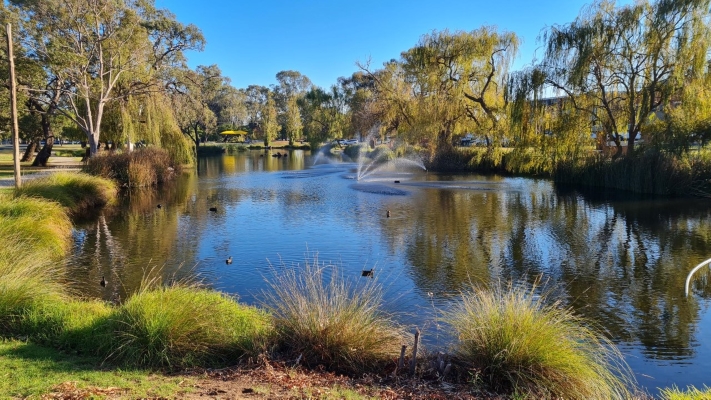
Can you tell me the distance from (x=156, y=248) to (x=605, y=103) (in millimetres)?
22389

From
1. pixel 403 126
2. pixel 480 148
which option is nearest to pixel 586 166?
pixel 480 148

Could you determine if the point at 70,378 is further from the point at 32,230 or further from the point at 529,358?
the point at 32,230

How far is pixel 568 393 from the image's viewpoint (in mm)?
4523

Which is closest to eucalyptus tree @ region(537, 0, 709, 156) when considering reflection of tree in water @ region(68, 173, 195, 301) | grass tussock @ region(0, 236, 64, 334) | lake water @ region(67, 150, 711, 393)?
lake water @ region(67, 150, 711, 393)

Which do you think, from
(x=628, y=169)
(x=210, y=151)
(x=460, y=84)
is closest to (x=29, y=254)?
(x=628, y=169)

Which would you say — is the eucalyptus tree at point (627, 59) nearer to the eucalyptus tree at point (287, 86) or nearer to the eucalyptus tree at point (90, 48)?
the eucalyptus tree at point (90, 48)

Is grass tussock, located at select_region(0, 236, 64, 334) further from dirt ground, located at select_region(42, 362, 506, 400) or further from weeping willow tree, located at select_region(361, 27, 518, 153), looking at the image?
weeping willow tree, located at select_region(361, 27, 518, 153)

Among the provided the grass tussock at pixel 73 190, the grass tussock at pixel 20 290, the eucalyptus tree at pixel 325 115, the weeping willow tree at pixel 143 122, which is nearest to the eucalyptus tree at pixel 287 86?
the eucalyptus tree at pixel 325 115

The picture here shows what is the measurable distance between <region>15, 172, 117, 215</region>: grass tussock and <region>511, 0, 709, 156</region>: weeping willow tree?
21.6 metres

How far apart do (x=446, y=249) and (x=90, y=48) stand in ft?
74.0

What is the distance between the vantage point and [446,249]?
40.3 ft

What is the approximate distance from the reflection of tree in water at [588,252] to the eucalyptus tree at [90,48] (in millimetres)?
17786

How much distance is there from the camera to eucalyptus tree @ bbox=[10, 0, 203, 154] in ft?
74.2

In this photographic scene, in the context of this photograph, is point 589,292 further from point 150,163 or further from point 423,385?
point 150,163
